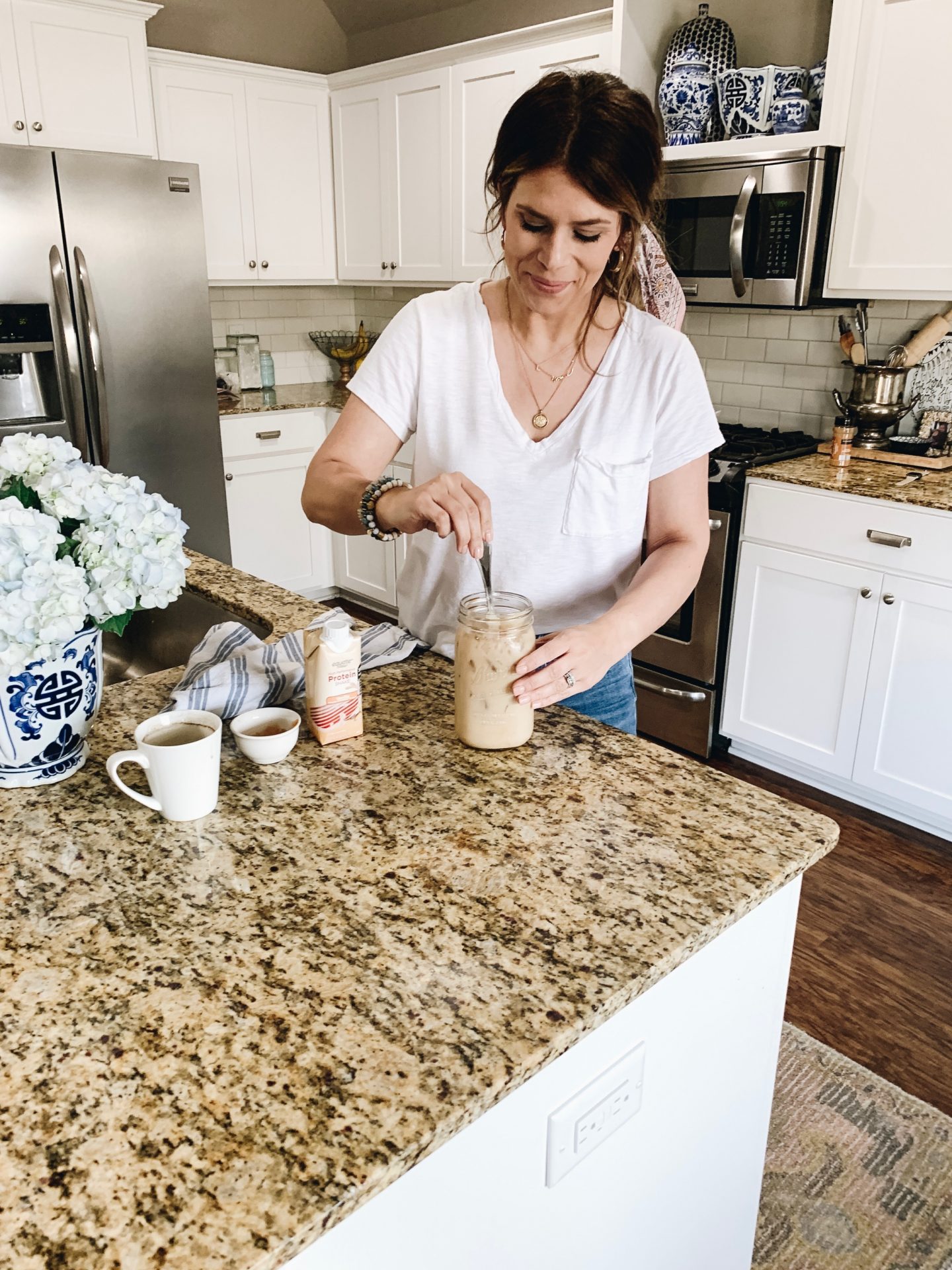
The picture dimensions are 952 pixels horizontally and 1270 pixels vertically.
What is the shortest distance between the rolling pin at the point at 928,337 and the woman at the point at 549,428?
178 centimetres

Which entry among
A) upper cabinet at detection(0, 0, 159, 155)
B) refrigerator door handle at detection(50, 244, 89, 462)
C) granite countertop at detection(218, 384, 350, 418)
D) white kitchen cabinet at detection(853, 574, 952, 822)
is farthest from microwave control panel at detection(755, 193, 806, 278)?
upper cabinet at detection(0, 0, 159, 155)

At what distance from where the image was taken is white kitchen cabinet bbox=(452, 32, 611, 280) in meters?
3.15

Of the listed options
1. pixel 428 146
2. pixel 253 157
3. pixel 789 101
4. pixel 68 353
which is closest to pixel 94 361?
pixel 68 353

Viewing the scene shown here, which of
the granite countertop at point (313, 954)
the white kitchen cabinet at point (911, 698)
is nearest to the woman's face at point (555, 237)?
the granite countertop at point (313, 954)

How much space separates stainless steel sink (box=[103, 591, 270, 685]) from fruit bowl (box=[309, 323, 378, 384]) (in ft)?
9.65

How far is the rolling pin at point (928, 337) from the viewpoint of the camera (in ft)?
9.14

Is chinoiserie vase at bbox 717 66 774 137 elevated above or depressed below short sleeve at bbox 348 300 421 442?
above

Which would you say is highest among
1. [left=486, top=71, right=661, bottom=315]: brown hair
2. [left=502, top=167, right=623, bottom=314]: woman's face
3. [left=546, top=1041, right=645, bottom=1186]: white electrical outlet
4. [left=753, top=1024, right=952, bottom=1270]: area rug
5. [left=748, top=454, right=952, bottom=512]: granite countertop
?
[left=486, top=71, right=661, bottom=315]: brown hair

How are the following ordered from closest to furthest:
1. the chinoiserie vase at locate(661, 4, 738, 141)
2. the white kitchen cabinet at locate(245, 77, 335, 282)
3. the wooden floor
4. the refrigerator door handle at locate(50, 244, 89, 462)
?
the wooden floor → the chinoiserie vase at locate(661, 4, 738, 141) → the refrigerator door handle at locate(50, 244, 89, 462) → the white kitchen cabinet at locate(245, 77, 335, 282)

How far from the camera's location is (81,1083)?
0.65 meters

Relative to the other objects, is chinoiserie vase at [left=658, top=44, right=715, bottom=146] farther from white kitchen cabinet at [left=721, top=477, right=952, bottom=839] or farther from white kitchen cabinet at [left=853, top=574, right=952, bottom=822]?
white kitchen cabinet at [left=853, top=574, right=952, bottom=822]

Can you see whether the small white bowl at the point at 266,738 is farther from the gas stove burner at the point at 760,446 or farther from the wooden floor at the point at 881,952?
the gas stove burner at the point at 760,446

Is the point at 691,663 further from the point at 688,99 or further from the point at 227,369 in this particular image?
the point at 227,369

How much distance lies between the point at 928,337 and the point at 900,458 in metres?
0.38
